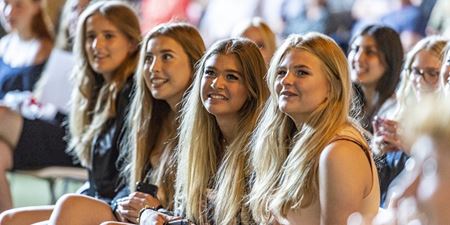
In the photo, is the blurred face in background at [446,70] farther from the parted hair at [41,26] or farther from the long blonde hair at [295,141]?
the parted hair at [41,26]

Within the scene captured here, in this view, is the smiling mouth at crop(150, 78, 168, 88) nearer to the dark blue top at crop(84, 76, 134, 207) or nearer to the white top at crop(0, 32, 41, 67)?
the dark blue top at crop(84, 76, 134, 207)

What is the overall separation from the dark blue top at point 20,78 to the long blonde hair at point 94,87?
2.21 ft

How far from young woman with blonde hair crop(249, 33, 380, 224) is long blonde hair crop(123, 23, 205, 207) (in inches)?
20.3

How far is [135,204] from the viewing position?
3311 millimetres

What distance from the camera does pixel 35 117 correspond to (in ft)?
15.1

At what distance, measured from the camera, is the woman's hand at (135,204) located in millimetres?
3291

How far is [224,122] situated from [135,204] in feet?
1.25

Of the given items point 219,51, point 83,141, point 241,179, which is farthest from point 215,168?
point 83,141

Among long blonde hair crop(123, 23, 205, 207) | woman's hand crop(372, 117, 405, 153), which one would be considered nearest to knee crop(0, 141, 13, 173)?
long blonde hair crop(123, 23, 205, 207)

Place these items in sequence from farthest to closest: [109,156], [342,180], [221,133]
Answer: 1. [109,156]
2. [221,133]
3. [342,180]

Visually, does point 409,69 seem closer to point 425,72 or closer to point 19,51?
point 425,72

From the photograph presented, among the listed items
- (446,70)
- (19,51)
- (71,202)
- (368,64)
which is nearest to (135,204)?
(71,202)

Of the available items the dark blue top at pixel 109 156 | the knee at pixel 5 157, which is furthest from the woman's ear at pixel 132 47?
the knee at pixel 5 157

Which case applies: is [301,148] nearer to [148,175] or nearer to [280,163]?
[280,163]
